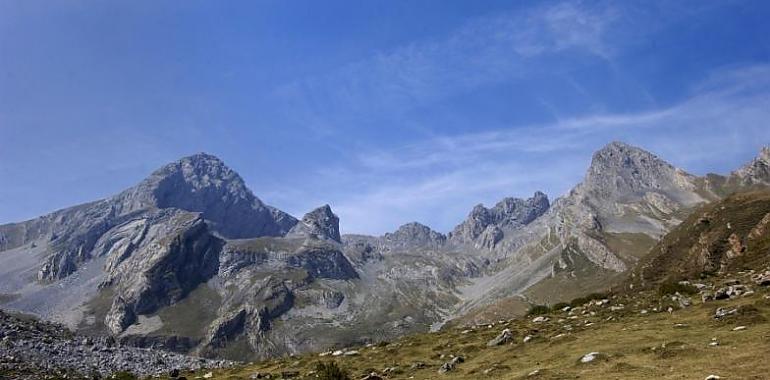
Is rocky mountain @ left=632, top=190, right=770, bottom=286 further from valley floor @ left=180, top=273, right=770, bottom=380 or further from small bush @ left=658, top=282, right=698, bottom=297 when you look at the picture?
valley floor @ left=180, top=273, right=770, bottom=380

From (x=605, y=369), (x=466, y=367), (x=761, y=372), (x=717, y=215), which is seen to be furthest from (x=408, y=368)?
(x=717, y=215)

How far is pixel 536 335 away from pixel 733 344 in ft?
41.9

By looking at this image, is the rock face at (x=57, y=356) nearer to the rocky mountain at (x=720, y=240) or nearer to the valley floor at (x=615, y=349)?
the valley floor at (x=615, y=349)

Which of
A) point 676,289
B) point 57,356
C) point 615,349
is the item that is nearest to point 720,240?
point 676,289

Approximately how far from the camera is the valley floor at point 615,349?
20.2 m

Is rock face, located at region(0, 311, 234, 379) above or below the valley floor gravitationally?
below

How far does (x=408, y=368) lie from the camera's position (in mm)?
30609

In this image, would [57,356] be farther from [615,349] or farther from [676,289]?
[615,349]

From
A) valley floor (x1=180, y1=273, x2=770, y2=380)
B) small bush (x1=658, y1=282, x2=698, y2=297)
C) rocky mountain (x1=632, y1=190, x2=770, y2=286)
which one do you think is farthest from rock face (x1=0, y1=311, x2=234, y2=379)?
rocky mountain (x1=632, y1=190, x2=770, y2=286)

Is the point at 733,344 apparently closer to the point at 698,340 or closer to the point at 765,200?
the point at 698,340

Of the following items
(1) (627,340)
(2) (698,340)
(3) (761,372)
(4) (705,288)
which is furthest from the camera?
(4) (705,288)

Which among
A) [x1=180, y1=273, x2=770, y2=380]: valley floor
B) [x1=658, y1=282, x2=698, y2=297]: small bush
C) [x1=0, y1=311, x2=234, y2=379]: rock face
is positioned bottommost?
[x1=0, y1=311, x2=234, y2=379]: rock face

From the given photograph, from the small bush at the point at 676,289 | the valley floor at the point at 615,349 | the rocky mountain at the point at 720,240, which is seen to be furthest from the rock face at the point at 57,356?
the rocky mountain at the point at 720,240

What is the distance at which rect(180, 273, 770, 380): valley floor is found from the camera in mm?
20234
